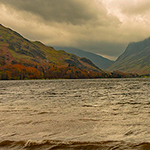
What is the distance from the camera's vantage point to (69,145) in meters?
11.4

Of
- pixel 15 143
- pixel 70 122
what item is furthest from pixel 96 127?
pixel 15 143

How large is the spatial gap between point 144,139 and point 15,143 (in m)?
9.87

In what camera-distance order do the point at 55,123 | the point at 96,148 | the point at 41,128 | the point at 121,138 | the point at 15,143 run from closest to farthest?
the point at 96,148 < the point at 15,143 < the point at 121,138 < the point at 41,128 < the point at 55,123

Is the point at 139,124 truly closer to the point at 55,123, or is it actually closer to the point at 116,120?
the point at 116,120

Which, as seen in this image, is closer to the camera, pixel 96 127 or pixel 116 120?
pixel 96 127

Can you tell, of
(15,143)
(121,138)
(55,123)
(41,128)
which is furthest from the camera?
(55,123)

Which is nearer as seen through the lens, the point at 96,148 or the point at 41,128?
the point at 96,148

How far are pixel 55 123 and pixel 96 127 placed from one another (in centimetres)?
459

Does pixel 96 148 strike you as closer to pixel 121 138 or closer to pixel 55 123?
pixel 121 138

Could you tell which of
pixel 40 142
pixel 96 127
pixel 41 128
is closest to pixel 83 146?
pixel 40 142

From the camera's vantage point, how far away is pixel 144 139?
12320 millimetres

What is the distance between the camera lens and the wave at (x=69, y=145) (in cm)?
1100

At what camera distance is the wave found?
11.0 meters

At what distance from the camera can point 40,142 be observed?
11914mm
